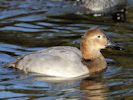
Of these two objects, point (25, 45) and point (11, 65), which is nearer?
point (11, 65)

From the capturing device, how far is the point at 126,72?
37.9 ft

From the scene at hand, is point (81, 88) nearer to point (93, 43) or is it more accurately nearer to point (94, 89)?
point (94, 89)

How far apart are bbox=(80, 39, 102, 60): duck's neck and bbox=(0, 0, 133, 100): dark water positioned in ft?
1.21

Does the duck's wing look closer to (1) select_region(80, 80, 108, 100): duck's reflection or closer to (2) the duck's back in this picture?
(2) the duck's back

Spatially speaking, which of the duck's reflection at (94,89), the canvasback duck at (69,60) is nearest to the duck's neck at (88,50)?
the canvasback duck at (69,60)

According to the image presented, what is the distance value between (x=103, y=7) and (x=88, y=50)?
5397mm

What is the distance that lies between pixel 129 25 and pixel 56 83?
449 cm

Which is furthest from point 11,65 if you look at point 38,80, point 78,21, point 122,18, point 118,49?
point 122,18

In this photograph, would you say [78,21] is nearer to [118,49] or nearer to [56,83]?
[118,49]

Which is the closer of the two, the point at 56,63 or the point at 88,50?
the point at 56,63

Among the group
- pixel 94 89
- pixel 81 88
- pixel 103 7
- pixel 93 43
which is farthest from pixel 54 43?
pixel 103 7

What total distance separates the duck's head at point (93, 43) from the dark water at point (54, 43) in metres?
0.41

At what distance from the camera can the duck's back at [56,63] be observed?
37.3 ft

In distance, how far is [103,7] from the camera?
1727 cm
